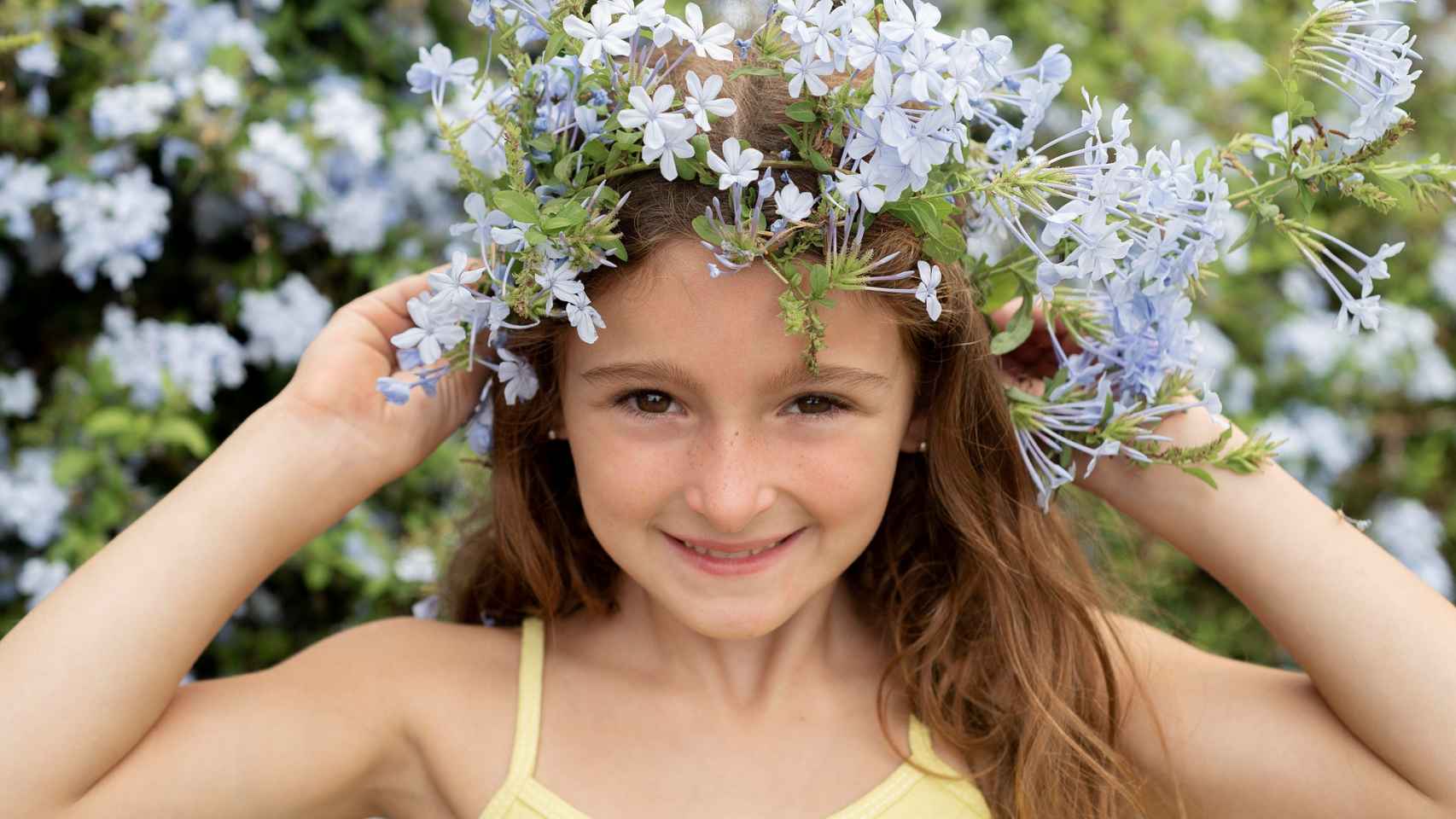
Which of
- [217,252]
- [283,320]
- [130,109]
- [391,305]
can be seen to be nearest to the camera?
[391,305]

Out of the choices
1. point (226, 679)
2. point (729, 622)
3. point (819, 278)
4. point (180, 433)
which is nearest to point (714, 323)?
point (819, 278)

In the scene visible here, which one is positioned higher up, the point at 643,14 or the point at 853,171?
the point at 643,14

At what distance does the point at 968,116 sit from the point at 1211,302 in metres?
2.22

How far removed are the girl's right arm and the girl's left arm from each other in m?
1.03

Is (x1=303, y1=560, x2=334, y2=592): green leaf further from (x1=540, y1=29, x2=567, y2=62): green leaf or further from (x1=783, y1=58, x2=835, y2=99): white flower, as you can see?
(x1=783, y1=58, x2=835, y2=99): white flower

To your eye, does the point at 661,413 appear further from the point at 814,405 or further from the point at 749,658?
the point at 749,658

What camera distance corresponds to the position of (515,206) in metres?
1.55

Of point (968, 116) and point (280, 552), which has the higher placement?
point (968, 116)

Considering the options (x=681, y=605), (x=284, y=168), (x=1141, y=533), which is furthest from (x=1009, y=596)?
(x=284, y=168)

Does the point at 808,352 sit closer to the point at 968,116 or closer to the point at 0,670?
the point at 968,116

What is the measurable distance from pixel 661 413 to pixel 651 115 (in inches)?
16.3

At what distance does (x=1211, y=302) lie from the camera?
11.5 feet

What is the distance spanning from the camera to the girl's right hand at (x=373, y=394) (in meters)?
1.92

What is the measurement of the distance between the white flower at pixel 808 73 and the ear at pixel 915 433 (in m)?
0.62
